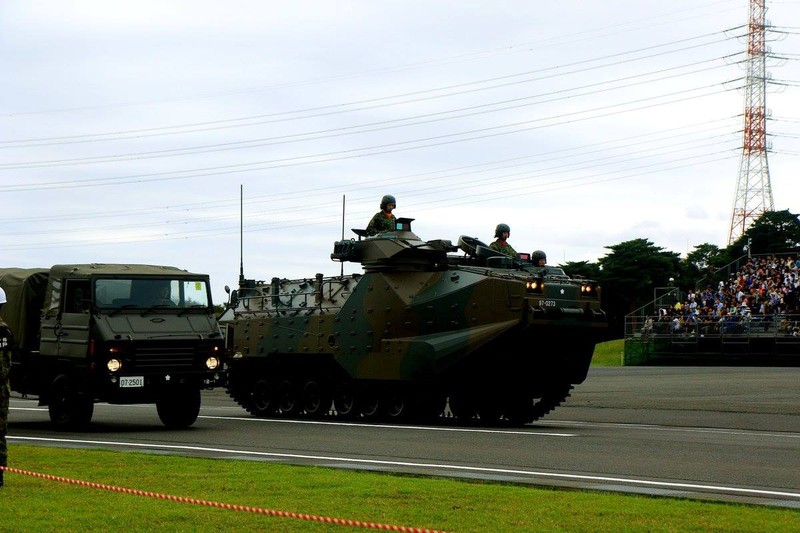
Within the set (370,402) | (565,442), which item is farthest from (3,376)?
(370,402)

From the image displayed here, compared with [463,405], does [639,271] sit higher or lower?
higher

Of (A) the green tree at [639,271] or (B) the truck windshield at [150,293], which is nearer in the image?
(B) the truck windshield at [150,293]

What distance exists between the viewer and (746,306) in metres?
53.2

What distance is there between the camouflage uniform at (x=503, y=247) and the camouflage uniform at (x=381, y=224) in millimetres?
1987

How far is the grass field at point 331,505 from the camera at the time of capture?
1040 cm

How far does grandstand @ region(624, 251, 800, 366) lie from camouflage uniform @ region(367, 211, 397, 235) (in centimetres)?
2763

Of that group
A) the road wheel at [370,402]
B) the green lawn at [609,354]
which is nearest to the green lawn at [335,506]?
the road wheel at [370,402]

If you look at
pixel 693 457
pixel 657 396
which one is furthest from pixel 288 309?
pixel 693 457

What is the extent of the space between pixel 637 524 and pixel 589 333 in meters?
13.9

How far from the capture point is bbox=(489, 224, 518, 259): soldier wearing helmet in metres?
A: 26.0

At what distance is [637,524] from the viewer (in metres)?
10.5

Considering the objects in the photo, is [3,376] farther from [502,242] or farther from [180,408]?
[502,242]

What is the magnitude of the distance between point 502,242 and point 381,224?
2.44m

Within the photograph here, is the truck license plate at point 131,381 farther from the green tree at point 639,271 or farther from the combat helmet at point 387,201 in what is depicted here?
the green tree at point 639,271
